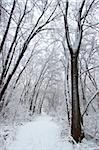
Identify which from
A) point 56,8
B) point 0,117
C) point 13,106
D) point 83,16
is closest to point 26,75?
point 13,106

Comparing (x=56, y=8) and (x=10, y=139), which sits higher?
(x=56, y=8)

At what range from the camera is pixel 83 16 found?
9.23 meters

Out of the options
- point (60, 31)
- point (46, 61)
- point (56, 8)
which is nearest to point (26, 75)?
point (46, 61)

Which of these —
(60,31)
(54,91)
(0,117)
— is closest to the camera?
(60,31)

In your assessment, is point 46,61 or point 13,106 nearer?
point 13,106

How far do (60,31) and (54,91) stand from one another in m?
41.7

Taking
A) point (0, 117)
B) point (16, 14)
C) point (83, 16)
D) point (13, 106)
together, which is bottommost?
point (0, 117)

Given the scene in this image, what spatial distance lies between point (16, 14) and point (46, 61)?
45.5ft

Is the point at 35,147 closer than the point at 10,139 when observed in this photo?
Yes

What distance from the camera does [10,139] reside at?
807cm

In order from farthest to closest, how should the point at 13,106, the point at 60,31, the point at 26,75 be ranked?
1. the point at 26,75
2. the point at 13,106
3. the point at 60,31

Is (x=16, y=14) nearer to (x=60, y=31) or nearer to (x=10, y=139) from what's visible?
(x=60, y=31)

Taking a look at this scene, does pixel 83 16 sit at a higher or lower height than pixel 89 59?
lower

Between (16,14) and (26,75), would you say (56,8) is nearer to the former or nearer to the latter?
(16,14)
